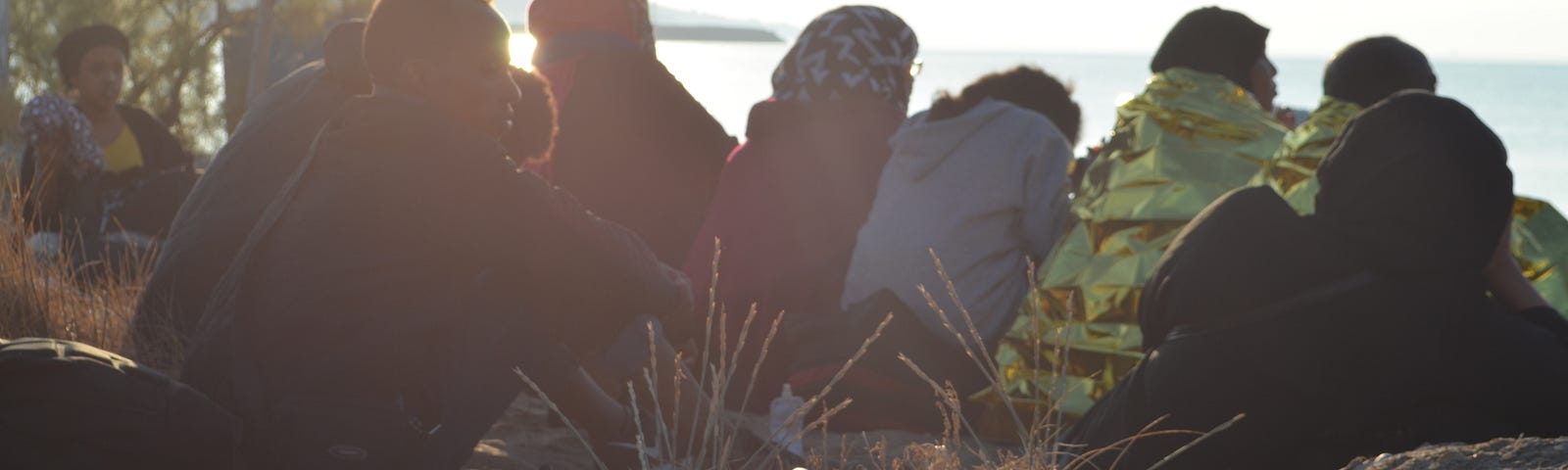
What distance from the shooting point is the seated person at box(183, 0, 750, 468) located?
10.4 ft

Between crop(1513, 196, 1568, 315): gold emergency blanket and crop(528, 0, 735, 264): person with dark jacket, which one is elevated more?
crop(528, 0, 735, 264): person with dark jacket

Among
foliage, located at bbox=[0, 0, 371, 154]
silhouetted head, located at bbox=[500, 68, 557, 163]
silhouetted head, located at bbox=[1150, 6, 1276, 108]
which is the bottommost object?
foliage, located at bbox=[0, 0, 371, 154]

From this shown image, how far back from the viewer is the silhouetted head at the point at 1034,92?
18.0 ft

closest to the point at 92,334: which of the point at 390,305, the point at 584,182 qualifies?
the point at 584,182

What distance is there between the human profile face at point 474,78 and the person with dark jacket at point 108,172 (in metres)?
2.04

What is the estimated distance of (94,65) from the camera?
7.03 m

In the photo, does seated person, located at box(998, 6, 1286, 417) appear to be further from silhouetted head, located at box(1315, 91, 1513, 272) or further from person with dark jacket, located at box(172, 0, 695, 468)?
person with dark jacket, located at box(172, 0, 695, 468)

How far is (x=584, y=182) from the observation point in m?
5.34

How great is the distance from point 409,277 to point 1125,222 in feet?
6.79

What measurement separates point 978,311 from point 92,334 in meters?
2.23

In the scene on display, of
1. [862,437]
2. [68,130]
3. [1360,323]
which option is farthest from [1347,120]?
[68,130]

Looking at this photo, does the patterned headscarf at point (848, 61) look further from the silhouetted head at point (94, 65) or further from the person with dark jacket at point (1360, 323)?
the silhouetted head at point (94, 65)

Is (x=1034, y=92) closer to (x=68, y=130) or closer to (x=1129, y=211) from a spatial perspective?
(x=1129, y=211)

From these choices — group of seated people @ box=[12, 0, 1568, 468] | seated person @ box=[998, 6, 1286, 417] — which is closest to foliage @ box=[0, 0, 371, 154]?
group of seated people @ box=[12, 0, 1568, 468]
